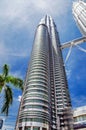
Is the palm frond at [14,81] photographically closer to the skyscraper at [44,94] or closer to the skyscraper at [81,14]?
the skyscraper at [44,94]

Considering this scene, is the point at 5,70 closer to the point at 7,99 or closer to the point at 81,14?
the point at 7,99

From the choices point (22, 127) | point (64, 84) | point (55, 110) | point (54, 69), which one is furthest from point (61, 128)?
point (54, 69)

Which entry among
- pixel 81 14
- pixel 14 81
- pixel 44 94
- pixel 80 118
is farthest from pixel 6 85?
pixel 81 14

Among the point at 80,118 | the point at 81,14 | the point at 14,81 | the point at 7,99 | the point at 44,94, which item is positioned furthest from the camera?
the point at 44,94

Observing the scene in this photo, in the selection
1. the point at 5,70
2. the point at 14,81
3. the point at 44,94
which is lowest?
the point at 14,81

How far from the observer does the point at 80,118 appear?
71562mm

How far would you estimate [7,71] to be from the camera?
20797mm

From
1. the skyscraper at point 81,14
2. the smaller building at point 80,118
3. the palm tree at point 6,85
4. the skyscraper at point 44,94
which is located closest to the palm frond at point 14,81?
the palm tree at point 6,85

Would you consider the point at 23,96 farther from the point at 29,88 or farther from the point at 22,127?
the point at 22,127

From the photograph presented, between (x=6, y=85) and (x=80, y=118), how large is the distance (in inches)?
2277

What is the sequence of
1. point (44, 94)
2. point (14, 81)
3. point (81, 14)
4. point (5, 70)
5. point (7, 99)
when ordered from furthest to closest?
point (44, 94) < point (81, 14) < point (5, 70) < point (14, 81) < point (7, 99)

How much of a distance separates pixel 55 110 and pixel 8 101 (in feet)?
302

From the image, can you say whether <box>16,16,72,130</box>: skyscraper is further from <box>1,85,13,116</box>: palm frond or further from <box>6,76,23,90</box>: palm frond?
<box>1,85,13,116</box>: palm frond

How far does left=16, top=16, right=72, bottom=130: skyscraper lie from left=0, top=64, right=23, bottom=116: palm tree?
213 ft
